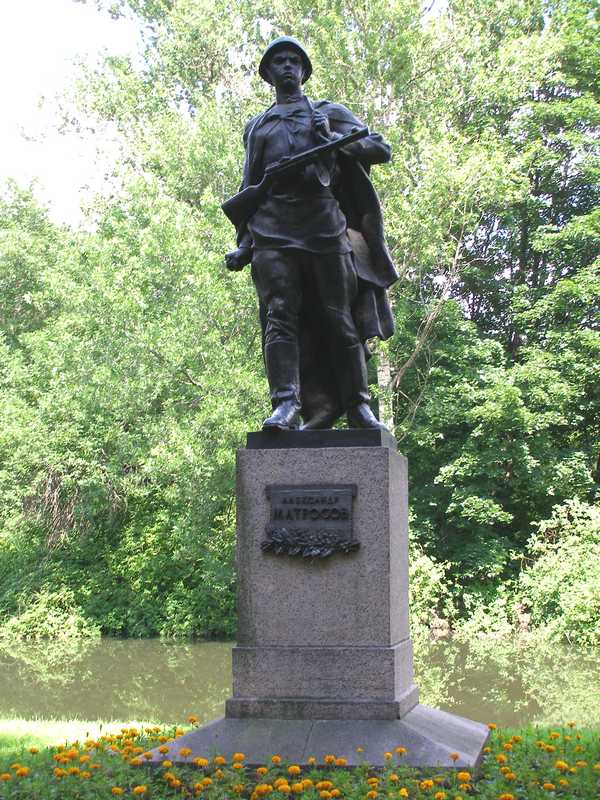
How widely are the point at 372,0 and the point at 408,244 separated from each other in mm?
4527

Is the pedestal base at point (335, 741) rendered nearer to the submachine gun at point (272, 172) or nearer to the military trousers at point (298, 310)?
the military trousers at point (298, 310)

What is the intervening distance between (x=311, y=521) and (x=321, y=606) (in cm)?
43

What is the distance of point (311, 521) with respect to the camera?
5117 mm

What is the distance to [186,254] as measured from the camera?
56.6 ft

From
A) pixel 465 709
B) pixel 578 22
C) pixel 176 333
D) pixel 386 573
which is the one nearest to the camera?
pixel 386 573

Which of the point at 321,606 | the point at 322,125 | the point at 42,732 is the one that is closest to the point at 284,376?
the point at 321,606

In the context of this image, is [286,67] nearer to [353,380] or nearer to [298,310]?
[298,310]

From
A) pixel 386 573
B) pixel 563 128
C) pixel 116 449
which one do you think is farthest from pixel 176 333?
pixel 386 573

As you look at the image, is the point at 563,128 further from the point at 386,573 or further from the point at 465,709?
the point at 386,573

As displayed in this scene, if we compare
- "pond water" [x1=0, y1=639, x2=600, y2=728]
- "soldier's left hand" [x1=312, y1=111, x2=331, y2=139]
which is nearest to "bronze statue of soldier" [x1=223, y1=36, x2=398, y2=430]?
"soldier's left hand" [x1=312, y1=111, x2=331, y2=139]

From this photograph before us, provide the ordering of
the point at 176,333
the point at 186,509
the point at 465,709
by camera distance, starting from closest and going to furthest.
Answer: the point at 465,709, the point at 176,333, the point at 186,509

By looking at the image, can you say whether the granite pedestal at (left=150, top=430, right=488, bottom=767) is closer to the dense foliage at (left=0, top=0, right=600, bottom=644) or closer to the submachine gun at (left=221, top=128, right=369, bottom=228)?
the submachine gun at (left=221, top=128, right=369, bottom=228)

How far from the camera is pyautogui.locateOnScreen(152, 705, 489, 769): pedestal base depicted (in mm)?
4461

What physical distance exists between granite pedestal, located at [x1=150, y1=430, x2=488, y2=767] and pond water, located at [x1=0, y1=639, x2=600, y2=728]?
14.4 ft
